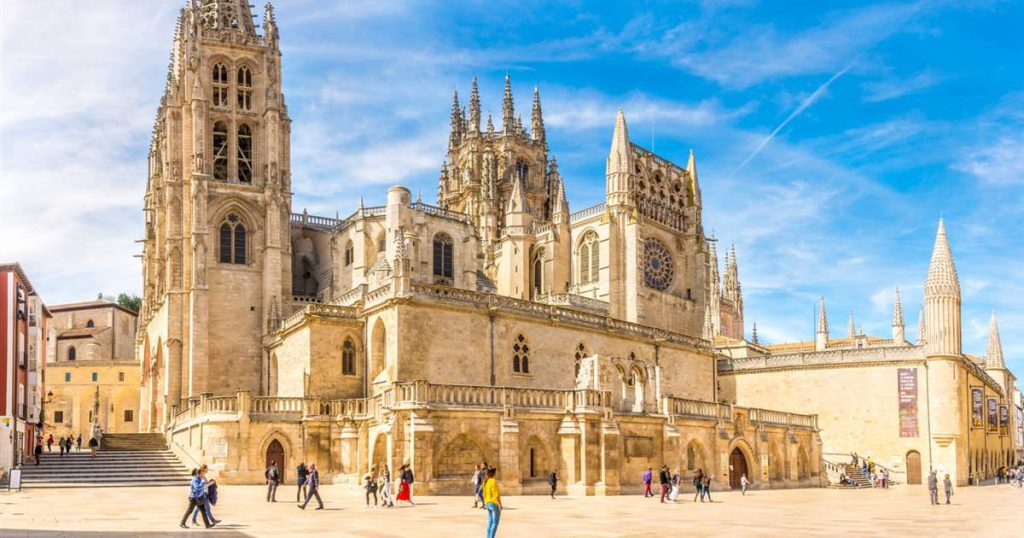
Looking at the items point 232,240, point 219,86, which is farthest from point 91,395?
point 219,86

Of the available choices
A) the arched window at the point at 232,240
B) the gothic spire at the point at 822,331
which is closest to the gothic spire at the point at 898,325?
the gothic spire at the point at 822,331

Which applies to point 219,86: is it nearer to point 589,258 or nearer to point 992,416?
point 589,258

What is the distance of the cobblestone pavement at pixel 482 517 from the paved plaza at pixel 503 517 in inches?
0.9

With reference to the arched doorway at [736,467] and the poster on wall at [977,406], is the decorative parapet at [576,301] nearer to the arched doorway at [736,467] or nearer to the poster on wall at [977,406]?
the arched doorway at [736,467]

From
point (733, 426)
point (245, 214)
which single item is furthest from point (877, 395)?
point (245, 214)

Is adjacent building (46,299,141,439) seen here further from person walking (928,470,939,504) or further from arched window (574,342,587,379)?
person walking (928,470,939,504)

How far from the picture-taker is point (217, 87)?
55656mm

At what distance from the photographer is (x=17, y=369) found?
134 ft

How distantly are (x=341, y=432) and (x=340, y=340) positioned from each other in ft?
18.2

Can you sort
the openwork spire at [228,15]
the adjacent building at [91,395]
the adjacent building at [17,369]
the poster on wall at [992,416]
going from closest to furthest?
the adjacent building at [17,369] < the openwork spire at [228,15] < the poster on wall at [992,416] < the adjacent building at [91,395]

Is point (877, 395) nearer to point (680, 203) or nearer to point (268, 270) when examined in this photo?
point (680, 203)

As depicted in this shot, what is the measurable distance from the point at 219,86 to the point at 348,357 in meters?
21.4

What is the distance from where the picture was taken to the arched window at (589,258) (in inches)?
2667

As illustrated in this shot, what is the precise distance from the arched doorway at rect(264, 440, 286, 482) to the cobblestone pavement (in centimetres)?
274
